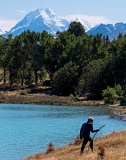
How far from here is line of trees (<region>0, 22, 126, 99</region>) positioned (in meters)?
107

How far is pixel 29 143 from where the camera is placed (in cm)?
3894

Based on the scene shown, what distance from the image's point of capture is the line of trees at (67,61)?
10712cm

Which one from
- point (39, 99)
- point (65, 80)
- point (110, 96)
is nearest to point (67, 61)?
point (65, 80)

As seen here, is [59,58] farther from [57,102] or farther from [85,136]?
[85,136]

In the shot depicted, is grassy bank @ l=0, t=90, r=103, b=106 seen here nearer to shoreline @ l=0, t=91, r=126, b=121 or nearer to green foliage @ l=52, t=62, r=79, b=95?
shoreline @ l=0, t=91, r=126, b=121

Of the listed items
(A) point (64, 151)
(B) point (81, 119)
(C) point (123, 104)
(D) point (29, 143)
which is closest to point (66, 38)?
(C) point (123, 104)

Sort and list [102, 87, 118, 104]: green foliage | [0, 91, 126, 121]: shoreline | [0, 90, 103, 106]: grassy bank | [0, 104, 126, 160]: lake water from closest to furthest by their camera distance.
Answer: [0, 104, 126, 160]: lake water, [102, 87, 118, 104]: green foliage, [0, 91, 126, 121]: shoreline, [0, 90, 103, 106]: grassy bank

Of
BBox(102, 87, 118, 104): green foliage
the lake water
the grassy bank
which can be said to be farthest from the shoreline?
the lake water

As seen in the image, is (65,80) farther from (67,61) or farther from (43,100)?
(43,100)

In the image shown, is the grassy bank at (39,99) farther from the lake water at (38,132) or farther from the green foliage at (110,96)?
the lake water at (38,132)

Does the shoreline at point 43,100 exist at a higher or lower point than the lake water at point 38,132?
higher

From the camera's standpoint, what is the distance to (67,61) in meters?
124

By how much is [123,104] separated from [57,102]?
18.8m

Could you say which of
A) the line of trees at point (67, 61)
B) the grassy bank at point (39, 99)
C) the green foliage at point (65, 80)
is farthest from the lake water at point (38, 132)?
the green foliage at point (65, 80)
